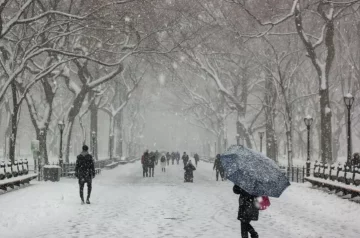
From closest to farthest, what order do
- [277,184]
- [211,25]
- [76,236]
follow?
1. [277,184]
2. [76,236]
3. [211,25]

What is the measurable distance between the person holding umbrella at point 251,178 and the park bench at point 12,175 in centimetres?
1217

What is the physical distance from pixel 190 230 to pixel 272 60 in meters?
24.8

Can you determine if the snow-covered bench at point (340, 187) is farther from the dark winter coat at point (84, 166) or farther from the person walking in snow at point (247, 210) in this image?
the person walking in snow at point (247, 210)

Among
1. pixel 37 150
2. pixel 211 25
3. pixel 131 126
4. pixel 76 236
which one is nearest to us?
pixel 76 236

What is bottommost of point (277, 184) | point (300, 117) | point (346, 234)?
point (346, 234)

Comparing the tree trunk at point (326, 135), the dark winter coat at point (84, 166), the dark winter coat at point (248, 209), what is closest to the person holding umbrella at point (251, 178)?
the dark winter coat at point (248, 209)

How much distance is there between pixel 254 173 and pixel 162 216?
571cm

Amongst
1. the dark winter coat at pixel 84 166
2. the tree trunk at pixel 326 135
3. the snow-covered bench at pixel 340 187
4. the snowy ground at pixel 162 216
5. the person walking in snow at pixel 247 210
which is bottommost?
the snowy ground at pixel 162 216

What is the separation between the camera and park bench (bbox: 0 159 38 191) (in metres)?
19.2

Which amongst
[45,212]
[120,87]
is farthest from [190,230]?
[120,87]

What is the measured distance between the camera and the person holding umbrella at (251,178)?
770 centimetres

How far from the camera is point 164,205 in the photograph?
15.7 meters

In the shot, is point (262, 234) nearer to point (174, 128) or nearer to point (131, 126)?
point (131, 126)

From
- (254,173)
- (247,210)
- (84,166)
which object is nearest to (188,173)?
(84,166)
